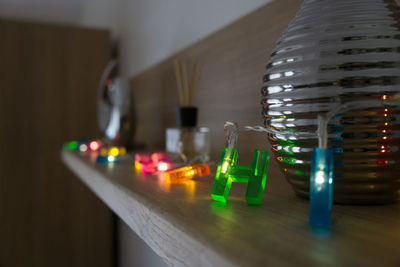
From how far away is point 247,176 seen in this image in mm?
362

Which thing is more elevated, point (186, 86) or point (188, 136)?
point (186, 86)

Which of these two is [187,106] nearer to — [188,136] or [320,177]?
[188,136]

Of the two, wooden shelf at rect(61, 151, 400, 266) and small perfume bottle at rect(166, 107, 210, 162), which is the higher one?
small perfume bottle at rect(166, 107, 210, 162)

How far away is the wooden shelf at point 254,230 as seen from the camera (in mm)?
218

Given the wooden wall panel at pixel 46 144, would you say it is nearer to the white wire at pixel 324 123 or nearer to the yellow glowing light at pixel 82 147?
the yellow glowing light at pixel 82 147

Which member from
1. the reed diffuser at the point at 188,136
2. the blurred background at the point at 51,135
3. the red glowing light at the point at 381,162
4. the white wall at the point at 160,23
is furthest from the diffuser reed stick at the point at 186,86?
the blurred background at the point at 51,135

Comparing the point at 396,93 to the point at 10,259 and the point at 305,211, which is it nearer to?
the point at 305,211

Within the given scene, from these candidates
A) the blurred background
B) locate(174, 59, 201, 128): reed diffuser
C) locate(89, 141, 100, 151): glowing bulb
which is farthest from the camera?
the blurred background

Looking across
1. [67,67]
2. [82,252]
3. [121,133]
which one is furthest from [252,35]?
[82,252]

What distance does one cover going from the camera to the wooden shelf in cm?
22

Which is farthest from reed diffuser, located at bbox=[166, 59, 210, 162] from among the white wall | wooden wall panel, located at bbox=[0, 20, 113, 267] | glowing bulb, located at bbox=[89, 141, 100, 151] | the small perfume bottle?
wooden wall panel, located at bbox=[0, 20, 113, 267]

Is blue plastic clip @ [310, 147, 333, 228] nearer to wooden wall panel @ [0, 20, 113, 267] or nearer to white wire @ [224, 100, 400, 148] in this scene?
white wire @ [224, 100, 400, 148]

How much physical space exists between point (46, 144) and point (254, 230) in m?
1.79

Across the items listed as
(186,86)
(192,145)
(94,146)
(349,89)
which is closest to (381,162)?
(349,89)
